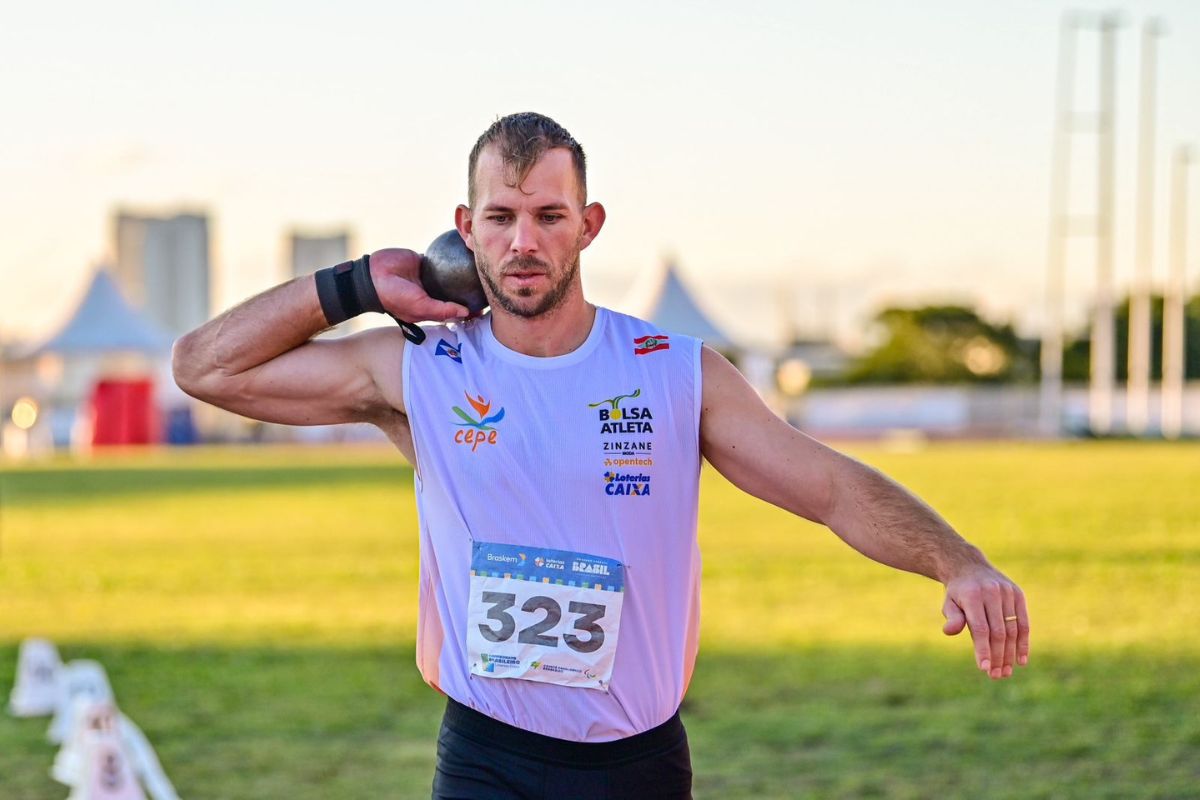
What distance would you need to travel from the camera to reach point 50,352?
52.3 metres

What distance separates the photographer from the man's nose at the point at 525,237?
11.6 feet

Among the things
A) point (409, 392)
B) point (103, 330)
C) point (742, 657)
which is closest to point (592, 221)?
point (409, 392)

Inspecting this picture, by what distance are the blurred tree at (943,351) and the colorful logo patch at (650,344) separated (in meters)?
85.3

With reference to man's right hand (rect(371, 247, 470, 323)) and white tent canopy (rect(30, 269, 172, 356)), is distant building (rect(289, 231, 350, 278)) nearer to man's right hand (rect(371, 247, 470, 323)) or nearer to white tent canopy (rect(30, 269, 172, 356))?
white tent canopy (rect(30, 269, 172, 356))

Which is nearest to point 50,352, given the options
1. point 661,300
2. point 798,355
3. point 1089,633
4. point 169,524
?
point 661,300

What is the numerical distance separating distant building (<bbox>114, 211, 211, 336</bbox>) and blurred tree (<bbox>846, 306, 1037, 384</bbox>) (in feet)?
116

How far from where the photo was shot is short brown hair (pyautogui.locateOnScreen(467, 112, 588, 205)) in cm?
354

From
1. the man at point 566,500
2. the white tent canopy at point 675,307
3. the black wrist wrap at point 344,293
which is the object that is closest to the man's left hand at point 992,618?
the man at point 566,500

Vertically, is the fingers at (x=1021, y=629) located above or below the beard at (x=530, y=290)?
below

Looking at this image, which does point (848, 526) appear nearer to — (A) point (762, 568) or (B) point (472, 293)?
(B) point (472, 293)

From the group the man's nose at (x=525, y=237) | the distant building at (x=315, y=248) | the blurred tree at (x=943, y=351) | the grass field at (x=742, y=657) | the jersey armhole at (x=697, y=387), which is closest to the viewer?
the man's nose at (x=525, y=237)

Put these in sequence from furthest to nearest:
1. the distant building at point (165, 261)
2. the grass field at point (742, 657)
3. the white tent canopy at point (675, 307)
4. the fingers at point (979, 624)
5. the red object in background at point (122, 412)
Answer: the distant building at point (165, 261)
the white tent canopy at point (675, 307)
the red object in background at point (122, 412)
the grass field at point (742, 657)
the fingers at point (979, 624)

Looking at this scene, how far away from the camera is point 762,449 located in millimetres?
3650

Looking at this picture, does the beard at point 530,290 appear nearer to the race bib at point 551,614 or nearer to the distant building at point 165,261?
the race bib at point 551,614
